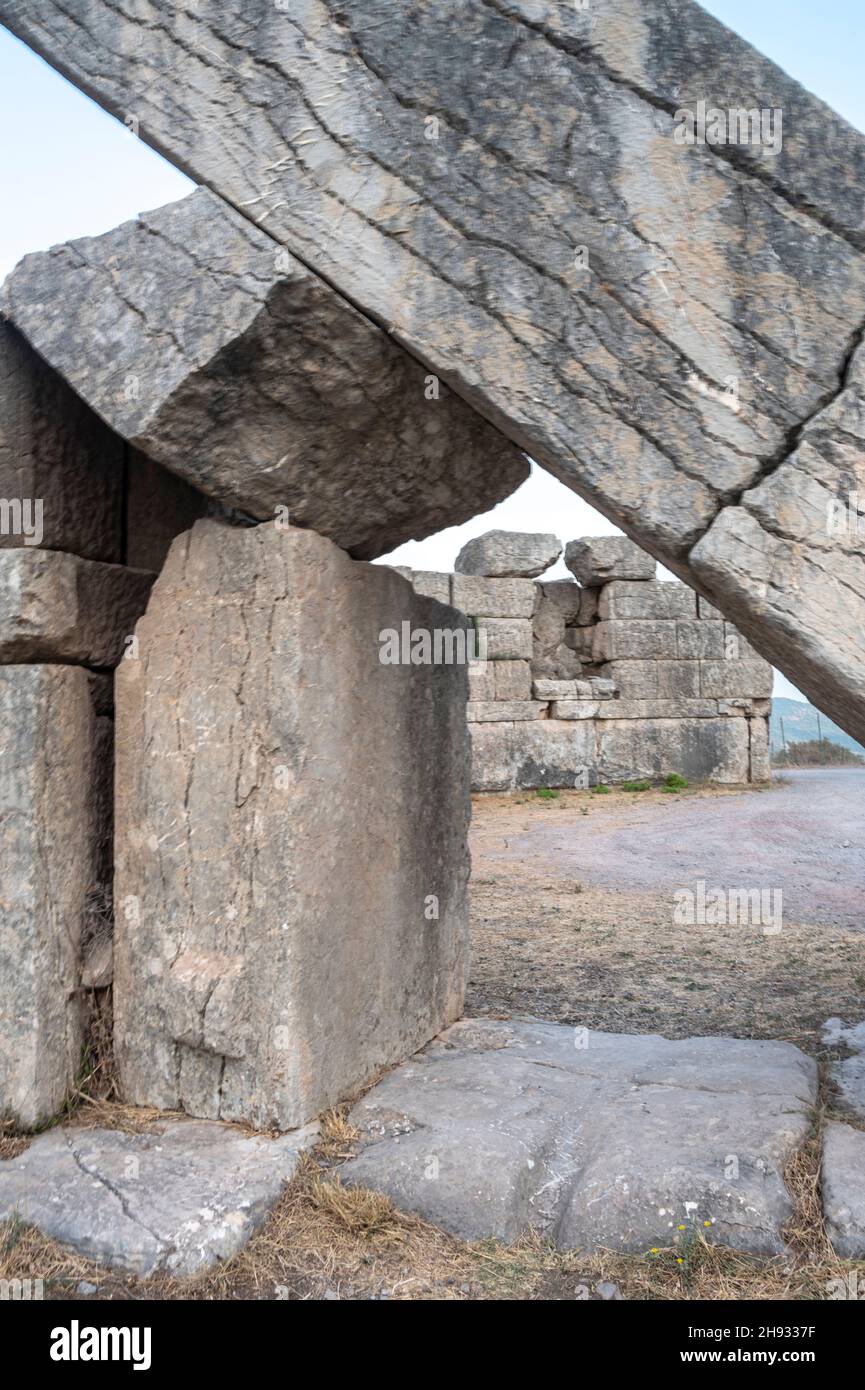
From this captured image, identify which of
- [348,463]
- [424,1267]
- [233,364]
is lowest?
[424,1267]

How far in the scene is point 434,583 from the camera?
12.4m

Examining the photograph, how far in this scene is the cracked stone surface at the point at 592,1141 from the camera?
2.66 metres

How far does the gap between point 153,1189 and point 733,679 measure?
11.1 metres

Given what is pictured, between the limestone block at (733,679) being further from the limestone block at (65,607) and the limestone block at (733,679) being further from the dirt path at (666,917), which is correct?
the limestone block at (65,607)

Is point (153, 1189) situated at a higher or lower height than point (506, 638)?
lower

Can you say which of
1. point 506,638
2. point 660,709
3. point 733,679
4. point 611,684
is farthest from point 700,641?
point 506,638

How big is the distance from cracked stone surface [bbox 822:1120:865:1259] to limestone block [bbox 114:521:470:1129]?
1.40m

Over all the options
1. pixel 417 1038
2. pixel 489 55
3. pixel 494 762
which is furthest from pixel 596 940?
pixel 494 762

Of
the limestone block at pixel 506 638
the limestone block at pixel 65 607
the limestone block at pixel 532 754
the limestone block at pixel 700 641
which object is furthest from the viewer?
the limestone block at pixel 700 641

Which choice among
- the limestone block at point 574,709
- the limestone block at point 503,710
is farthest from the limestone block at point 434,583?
the limestone block at point 574,709

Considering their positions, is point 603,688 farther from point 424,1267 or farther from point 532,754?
point 424,1267

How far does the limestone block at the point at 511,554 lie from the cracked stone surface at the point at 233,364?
30.9 feet

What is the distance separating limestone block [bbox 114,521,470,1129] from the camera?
300 cm

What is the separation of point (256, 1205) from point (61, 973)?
983 mm
